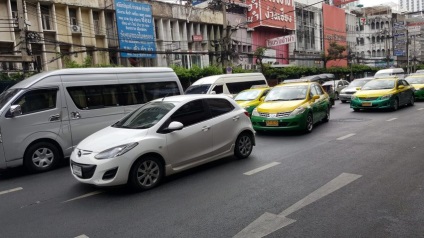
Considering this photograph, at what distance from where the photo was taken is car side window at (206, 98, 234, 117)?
6848mm

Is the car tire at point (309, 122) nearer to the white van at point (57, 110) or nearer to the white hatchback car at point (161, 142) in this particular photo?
the white hatchback car at point (161, 142)

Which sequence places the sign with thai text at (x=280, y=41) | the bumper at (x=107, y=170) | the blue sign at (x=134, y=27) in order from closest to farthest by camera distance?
the bumper at (x=107, y=170), the blue sign at (x=134, y=27), the sign with thai text at (x=280, y=41)

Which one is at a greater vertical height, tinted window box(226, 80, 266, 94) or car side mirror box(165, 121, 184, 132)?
tinted window box(226, 80, 266, 94)

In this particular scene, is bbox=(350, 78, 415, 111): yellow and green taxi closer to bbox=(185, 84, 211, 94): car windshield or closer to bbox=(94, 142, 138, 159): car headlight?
bbox=(185, 84, 211, 94): car windshield

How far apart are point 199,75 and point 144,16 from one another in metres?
7.21

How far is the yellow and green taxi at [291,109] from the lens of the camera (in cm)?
986

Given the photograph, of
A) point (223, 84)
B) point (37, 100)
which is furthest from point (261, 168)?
point (223, 84)

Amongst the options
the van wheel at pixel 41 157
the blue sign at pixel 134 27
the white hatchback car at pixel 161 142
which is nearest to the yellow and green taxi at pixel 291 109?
the white hatchback car at pixel 161 142

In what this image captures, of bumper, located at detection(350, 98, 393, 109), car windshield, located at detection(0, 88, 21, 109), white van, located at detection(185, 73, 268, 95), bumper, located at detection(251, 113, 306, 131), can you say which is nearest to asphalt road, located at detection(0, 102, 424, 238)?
car windshield, located at detection(0, 88, 21, 109)

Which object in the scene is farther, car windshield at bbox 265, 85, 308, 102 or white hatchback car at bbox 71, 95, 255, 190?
car windshield at bbox 265, 85, 308, 102

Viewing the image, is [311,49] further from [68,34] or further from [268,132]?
[268,132]

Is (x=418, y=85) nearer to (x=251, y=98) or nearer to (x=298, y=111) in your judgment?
(x=251, y=98)

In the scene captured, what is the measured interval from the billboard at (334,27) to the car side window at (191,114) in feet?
177

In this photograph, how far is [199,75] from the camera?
24.5 meters
